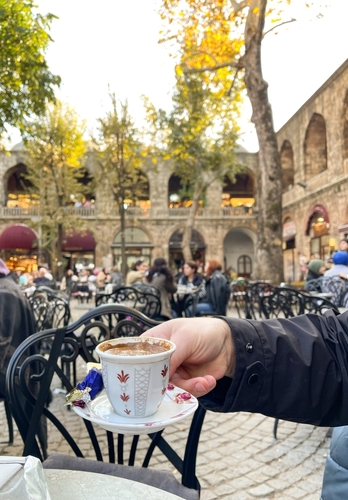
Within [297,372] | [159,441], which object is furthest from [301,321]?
[159,441]

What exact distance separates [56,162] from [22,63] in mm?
11914

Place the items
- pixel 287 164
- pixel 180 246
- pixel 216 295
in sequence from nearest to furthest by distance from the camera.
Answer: pixel 216 295, pixel 287 164, pixel 180 246

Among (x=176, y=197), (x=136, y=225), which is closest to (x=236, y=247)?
(x=176, y=197)

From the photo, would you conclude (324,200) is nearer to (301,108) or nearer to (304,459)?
(301,108)

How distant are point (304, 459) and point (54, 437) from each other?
68.4 inches

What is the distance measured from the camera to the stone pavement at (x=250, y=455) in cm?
208

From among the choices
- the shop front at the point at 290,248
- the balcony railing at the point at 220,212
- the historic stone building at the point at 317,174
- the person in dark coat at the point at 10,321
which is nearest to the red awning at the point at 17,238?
the balcony railing at the point at 220,212

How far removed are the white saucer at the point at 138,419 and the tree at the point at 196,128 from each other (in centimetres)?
1369

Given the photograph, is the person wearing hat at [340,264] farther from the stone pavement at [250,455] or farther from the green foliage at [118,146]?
the green foliage at [118,146]

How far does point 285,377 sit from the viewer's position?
95 cm

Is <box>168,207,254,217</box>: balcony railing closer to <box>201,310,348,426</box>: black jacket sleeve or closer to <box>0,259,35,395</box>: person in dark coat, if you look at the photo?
<box>0,259,35,395</box>: person in dark coat

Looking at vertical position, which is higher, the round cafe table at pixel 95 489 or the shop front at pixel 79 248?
the shop front at pixel 79 248

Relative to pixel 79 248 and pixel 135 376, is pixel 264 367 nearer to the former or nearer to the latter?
pixel 135 376

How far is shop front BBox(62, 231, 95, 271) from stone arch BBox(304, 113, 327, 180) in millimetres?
13755
